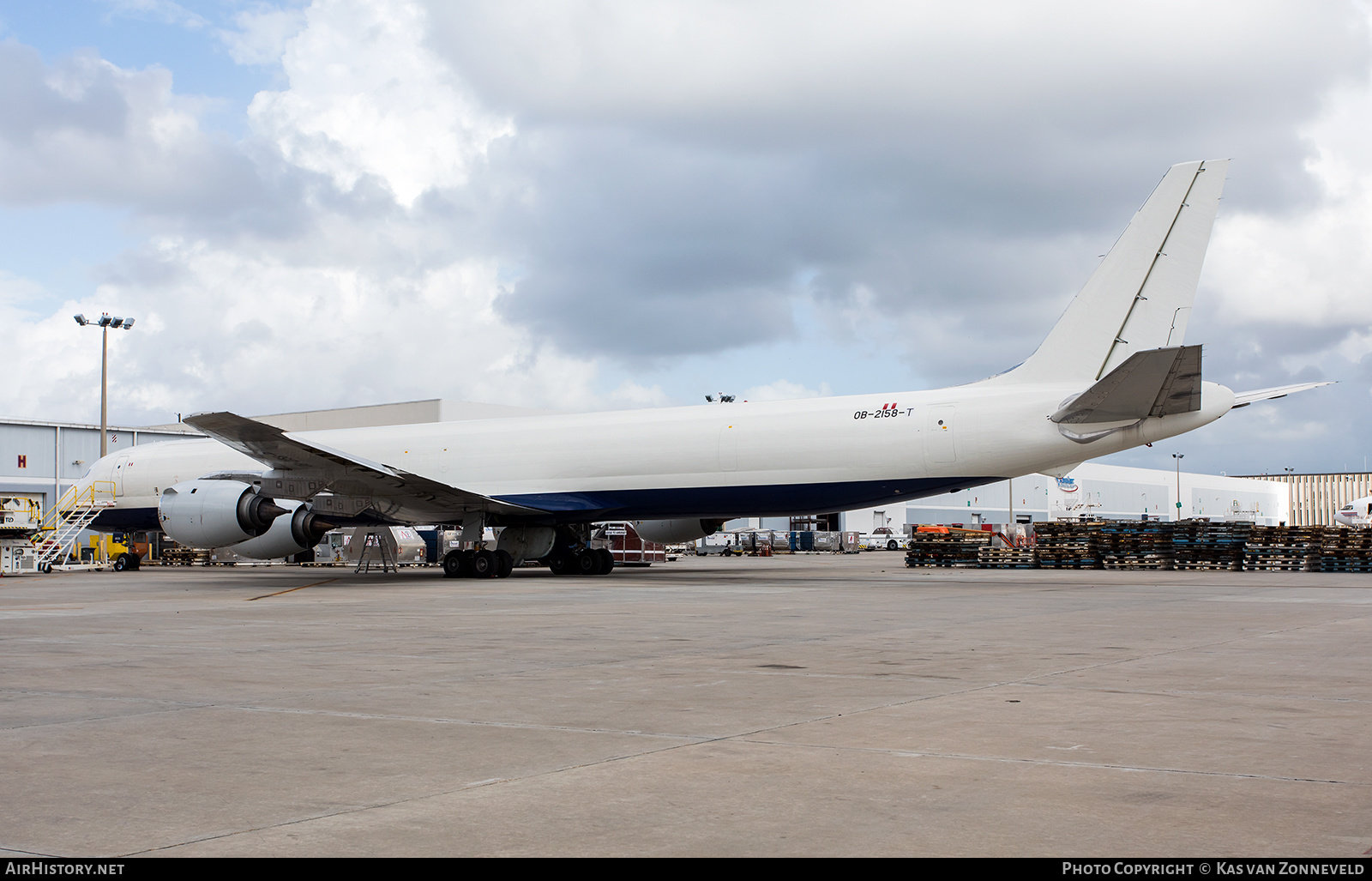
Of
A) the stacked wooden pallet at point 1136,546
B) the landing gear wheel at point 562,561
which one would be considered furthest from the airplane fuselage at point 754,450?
the stacked wooden pallet at point 1136,546

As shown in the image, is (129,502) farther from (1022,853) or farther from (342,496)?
(1022,853)

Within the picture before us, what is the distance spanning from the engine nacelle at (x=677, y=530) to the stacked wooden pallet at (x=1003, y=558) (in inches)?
380

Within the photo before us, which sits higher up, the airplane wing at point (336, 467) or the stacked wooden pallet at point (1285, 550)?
the airplane wing at point (336, 467)

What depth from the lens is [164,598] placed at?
18.0 meters

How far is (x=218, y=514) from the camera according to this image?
80.9 feet

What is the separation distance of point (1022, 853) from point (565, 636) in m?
7.91

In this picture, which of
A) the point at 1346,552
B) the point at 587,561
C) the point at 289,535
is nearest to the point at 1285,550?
the point at 1346,552

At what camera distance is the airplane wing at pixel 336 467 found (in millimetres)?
21531

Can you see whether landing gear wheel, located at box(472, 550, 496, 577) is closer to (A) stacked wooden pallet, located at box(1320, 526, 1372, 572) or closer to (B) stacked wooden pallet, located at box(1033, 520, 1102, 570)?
(B) stacked wooden pallet, located at box(1033, 520, 1102, 570)

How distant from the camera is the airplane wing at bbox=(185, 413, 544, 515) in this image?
21.5 m

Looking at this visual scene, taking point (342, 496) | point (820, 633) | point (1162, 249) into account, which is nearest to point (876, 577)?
point (1162, 249)

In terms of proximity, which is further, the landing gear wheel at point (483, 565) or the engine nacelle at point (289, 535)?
the engine nacelle at point (289, 535)

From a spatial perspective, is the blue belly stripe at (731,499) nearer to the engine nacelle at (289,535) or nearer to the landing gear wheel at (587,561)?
the landing gear wheel at (587,561)

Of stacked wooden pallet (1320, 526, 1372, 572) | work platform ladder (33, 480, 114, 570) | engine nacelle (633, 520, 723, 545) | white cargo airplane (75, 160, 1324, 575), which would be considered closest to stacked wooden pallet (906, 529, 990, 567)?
engine nacelle (633, 520, 723, 545)
